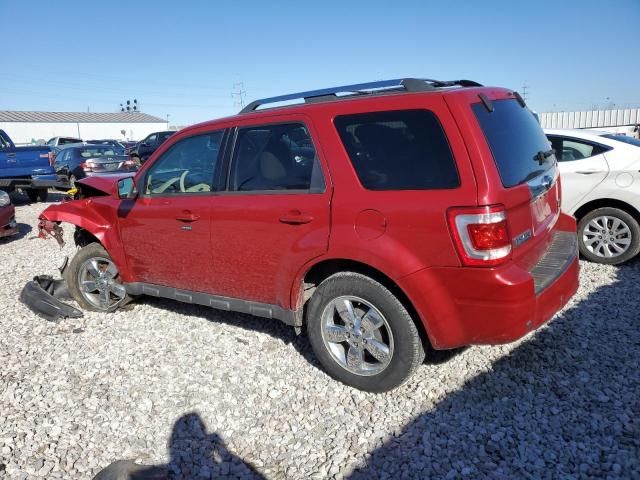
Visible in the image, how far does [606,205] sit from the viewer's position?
563 cm

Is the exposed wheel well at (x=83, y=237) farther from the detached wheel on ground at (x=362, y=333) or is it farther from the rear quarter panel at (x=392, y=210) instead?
the rear quarter panel at (x=392, y=210)

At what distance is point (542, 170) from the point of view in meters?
3.25

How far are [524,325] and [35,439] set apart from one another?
303 centimetres

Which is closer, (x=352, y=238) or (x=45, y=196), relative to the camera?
(x=352, y=238)

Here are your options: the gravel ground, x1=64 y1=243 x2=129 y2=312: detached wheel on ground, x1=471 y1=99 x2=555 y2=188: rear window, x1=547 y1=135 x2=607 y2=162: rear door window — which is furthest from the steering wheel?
x1=547 y1=135 x2=607 y2=162: rear door window

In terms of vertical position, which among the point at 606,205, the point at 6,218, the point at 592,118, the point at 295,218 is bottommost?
the point at 6,218

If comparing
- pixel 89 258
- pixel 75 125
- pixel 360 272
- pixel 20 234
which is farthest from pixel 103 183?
pixel 75 125

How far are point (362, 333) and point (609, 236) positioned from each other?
412cm

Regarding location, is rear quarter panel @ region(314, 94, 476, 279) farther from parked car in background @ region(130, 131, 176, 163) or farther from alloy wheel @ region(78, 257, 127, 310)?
parked car in background @ region(130, 131, 176, 163)

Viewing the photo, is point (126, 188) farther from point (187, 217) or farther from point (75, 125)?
point (75, 125)

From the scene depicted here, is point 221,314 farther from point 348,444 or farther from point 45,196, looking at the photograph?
point 45,196

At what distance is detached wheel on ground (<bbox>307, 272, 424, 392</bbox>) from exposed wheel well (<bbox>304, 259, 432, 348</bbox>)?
65mm

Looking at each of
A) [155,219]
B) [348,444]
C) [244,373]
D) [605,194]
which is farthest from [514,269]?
[605,194]

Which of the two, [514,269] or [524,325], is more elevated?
[514,269]
